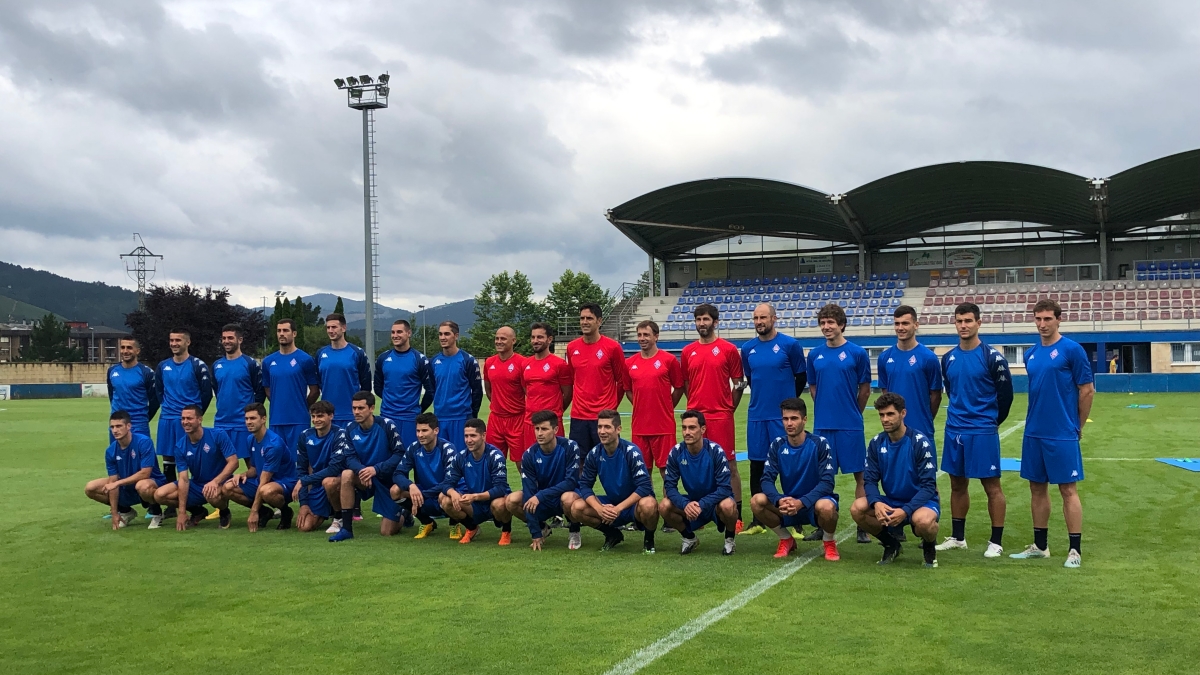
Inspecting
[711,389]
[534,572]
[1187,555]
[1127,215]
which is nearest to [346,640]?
[534,572]

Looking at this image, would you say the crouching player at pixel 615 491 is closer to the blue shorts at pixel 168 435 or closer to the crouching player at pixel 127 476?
the crouching player at pixel 127 476

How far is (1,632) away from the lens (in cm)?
556

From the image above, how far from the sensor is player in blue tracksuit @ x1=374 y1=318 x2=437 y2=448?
9750 millimetres

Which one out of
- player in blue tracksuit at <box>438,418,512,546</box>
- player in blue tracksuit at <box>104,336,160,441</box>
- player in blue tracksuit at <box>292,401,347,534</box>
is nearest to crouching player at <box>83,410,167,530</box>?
player in blue tracksuit at <box>104,336,160,441</box>

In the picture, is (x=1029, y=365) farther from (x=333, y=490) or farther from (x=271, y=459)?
(x=271, y=459)

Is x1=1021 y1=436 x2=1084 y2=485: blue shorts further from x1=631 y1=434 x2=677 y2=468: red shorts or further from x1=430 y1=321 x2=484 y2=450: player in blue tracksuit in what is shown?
x1=430 y1=321 x2=484 y2=450: player in blue tracksuit

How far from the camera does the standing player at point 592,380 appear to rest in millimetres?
8944

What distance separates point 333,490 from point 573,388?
2377 mm

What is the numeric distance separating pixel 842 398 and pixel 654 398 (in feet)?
5.43

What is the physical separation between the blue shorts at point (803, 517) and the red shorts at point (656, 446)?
4.74 feet

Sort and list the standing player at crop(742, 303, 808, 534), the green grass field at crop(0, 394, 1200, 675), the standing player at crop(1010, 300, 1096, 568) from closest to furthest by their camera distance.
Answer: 1. the green grass field at crop(0, 394, 1200, 675)
2. the standing player at crop(1010, 300, 1096, 568)
3. the standing player at crop(742, 303, 808, 534)

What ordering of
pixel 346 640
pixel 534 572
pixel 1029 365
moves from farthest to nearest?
pixel 1029 365 < pixel 534 572 < pixel 346 640

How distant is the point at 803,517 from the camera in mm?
7352

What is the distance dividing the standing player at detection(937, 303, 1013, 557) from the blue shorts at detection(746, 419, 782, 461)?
55.4 inches
